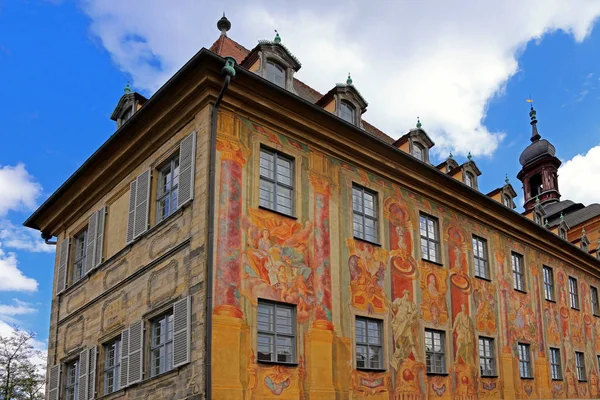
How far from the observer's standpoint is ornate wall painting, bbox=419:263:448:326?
18938 millimetres

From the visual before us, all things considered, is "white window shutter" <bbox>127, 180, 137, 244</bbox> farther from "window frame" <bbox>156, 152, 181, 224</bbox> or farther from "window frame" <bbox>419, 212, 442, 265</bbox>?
"window frame" <bbox>419, 212, 442, 265</bbox>

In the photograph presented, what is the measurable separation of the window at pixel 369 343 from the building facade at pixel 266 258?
0.04m

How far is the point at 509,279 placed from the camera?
909 inches

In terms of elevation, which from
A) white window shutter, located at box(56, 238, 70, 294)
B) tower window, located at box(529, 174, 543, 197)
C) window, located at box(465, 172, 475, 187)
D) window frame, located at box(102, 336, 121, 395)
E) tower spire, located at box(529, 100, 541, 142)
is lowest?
window frame, located at box(102, 336, 121, 395)

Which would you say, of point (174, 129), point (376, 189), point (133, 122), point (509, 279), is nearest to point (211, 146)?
point (174, 129)

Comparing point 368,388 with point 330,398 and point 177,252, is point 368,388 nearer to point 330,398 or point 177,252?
point 330,398

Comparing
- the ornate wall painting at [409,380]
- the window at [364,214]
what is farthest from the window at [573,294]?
the window at [364,214]

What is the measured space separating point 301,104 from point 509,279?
33.8 ft

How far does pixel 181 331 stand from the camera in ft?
46.5

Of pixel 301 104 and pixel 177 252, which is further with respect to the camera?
pixel 301 104

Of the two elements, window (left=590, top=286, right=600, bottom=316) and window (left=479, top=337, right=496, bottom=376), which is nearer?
window (left=479, top=337, right=496, bottom=376)

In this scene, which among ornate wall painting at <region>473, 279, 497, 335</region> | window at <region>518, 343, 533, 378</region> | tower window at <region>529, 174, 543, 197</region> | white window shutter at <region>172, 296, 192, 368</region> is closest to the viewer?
white window shutter at <region>172, 296, 192, 368</region>

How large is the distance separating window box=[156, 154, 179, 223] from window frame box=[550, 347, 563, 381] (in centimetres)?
1453

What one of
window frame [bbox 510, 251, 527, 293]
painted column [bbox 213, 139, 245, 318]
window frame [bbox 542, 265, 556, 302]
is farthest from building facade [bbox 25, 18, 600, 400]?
window frame [bbox 542, 265, 556, 302]
